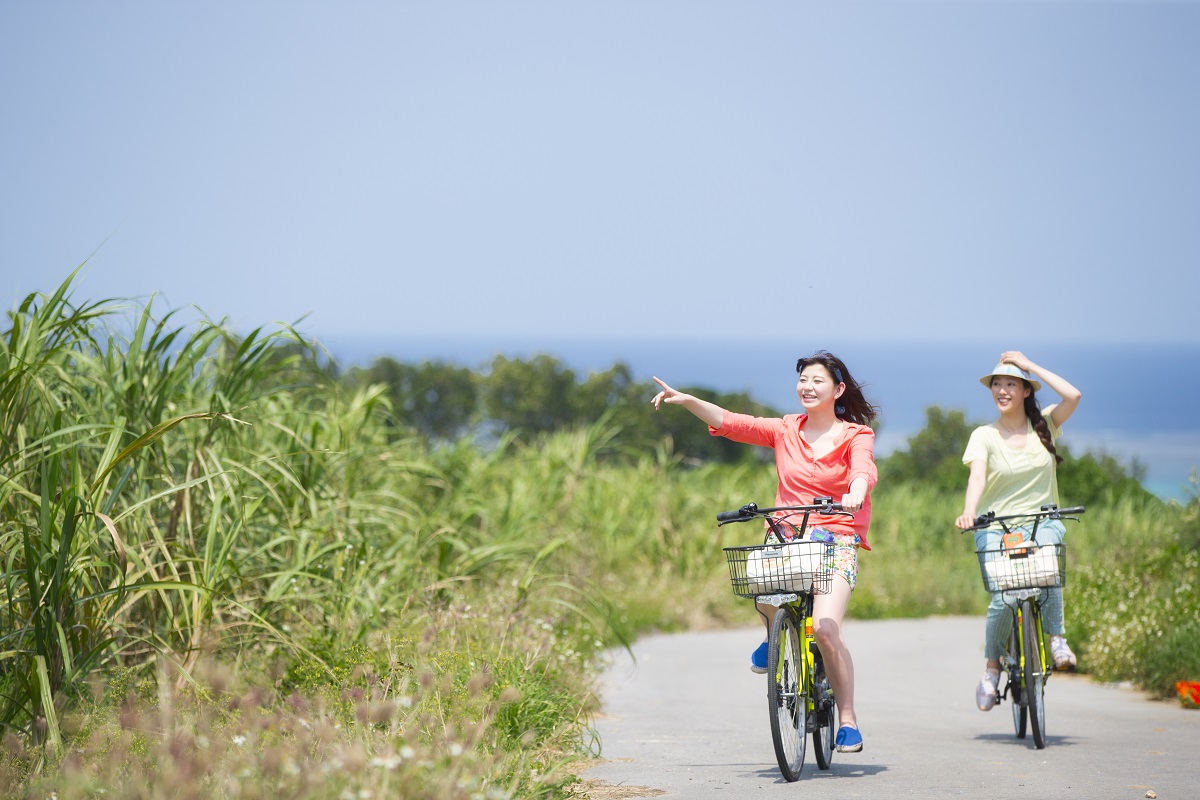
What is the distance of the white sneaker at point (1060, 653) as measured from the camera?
726 centimetres

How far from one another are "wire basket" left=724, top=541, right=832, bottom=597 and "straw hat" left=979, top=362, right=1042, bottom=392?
1.98 meters

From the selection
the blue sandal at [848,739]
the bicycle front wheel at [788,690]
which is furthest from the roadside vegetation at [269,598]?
the blue sandal at [848,739]

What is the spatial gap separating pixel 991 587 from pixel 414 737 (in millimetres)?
3552

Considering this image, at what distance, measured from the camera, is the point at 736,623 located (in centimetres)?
1474

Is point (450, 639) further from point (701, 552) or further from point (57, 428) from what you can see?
point (701, 552)

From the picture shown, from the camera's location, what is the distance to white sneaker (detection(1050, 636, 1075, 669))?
23.8ft

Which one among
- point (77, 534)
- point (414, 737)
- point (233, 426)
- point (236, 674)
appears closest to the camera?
point (414, 737)

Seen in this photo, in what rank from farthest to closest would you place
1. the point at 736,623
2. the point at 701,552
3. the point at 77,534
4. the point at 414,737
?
the point at 701,552 → the point at 736,623 → the point at 77,534 → the point at 414,737

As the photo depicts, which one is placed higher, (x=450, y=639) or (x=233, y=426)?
(x=233, y=426)

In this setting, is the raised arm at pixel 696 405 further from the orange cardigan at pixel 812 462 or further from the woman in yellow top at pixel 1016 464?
the woman in yellow top at pixel 1016 464

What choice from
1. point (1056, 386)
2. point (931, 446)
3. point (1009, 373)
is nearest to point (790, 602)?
point (1009, 373)

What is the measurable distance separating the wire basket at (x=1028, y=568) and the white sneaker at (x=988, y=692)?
56 cm

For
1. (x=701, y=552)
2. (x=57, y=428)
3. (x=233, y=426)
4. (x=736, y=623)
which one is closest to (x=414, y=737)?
(x=57, y=428)

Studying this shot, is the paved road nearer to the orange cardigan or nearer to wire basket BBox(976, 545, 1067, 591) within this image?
wire basket BBox(976, 545, 1067, 591)
